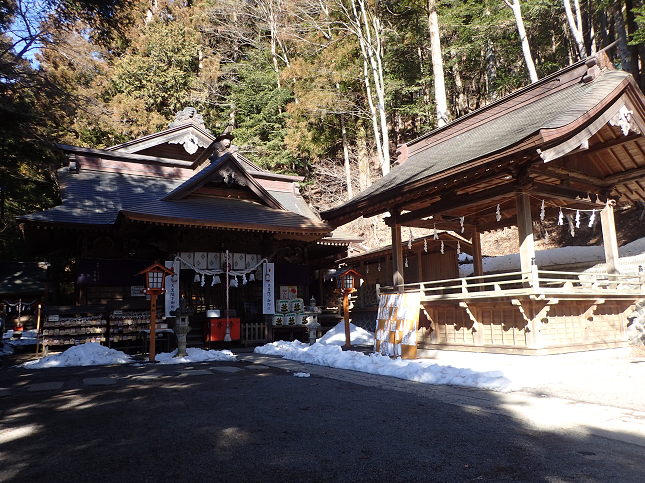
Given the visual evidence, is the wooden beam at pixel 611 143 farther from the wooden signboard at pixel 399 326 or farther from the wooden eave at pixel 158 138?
the wooden eave at pixel 158 138

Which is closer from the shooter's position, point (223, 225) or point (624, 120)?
point (624, 120)

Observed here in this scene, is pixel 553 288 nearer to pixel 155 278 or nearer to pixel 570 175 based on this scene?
pixel 570 175

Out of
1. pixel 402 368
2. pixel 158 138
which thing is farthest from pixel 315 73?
pixel 402 368

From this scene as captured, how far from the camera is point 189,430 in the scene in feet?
14.9

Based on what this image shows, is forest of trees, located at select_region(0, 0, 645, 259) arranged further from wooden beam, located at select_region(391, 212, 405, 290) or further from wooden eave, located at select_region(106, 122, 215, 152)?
wooden beam, located at select_region(391, 212, 405, 290)

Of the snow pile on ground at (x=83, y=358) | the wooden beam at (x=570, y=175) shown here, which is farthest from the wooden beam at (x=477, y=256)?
the snow pile on ground at (x=83, y=358)

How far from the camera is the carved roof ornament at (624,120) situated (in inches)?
363

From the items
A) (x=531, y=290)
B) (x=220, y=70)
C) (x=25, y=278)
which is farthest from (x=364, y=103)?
(x=25, y=278)

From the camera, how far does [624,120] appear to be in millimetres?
9359

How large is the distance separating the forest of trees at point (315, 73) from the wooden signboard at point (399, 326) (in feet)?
34.6

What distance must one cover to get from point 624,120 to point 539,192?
236cm

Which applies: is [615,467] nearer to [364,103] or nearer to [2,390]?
[2,390]

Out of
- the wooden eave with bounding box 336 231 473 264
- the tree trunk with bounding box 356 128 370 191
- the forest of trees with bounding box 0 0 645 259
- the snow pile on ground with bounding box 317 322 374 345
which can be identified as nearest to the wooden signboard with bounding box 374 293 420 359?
the snow pile on ground with bounding box 317 322 374 345

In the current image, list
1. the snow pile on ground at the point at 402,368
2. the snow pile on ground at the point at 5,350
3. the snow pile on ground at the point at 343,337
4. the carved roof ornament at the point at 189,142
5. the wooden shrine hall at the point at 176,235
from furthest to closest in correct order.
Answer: the carved roof ornament at the point at 189,142
the snow pile on ground at the point at 5,350
the snow pile on ground at the point at 343,337
the wooden shrine hall at the point at 176,235
the snow pile on ground at the point at 402,368
